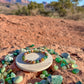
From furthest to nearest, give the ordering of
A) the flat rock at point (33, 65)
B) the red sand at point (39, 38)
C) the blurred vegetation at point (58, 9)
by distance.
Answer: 1. the blurred vegetation at point (58, 9)
2. the red sand at point (39, 38)
3. the flat rock at point (33, 65)

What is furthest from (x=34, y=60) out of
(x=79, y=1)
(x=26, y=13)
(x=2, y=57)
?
(x=79, y=1)

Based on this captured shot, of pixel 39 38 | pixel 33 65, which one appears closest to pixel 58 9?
pixel 39 38

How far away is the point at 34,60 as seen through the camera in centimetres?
238

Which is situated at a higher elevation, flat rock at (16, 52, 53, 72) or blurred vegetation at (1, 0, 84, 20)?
blurred vegetation at (1, 0, 84, 20)

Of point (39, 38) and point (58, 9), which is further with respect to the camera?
point (58, 9)

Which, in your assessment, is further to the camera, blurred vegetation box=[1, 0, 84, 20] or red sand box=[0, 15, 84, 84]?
blurred vegetation box=[1, 0, 84, 20]

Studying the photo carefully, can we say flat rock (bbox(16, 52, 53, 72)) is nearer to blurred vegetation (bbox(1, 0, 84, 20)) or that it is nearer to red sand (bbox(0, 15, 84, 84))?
red sand (bbox(0, 15, 84, 84))

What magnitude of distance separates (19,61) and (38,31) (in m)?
3.03

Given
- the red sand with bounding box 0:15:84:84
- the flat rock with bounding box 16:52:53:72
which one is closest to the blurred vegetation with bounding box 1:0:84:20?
the red sand with bounding box 0:15:84:84

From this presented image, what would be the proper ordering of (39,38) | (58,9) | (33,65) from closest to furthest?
(33,65), (39,38), (58,9)

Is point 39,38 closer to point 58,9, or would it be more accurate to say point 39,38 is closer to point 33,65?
point 33,65

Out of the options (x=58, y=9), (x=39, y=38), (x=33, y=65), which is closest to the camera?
(x=33, y=65)

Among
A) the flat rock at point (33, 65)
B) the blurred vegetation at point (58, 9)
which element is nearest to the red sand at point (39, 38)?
the flat rock at point (33, 65)

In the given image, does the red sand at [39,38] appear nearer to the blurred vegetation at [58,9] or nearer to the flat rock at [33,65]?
the flat rock at [33,65]
